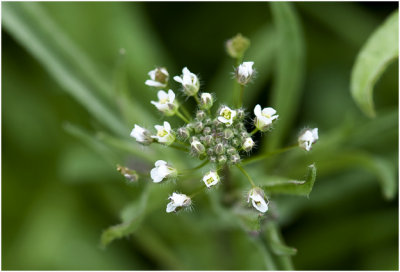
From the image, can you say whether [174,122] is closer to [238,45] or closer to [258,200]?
[238,45]

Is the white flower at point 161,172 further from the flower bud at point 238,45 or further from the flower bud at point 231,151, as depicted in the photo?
the flower bud at point 238,45

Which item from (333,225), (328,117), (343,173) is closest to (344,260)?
(333,225)

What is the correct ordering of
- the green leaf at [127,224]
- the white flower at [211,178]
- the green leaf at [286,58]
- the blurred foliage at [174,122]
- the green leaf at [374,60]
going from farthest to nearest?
the blurred foliage at [174,122] → the green leaf at [286,58] → the green leaf at [374,60] → the green leaf at [127,224] → the white flower at [211,178]

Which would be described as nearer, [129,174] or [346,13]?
[129,174]

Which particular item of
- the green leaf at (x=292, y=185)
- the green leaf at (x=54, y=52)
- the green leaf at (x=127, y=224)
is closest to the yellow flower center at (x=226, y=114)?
the green leaf at (x=292, y=185)

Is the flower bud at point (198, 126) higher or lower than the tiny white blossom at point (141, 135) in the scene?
higher

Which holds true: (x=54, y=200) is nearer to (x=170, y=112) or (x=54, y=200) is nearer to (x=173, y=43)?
(x=173, y=43)

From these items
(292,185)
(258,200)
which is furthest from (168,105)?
(292,185)

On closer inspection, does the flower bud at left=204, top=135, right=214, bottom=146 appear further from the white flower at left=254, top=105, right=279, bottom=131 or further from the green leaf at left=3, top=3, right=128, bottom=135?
the green leaf at left=3, top=3, right=128, bottom=135
